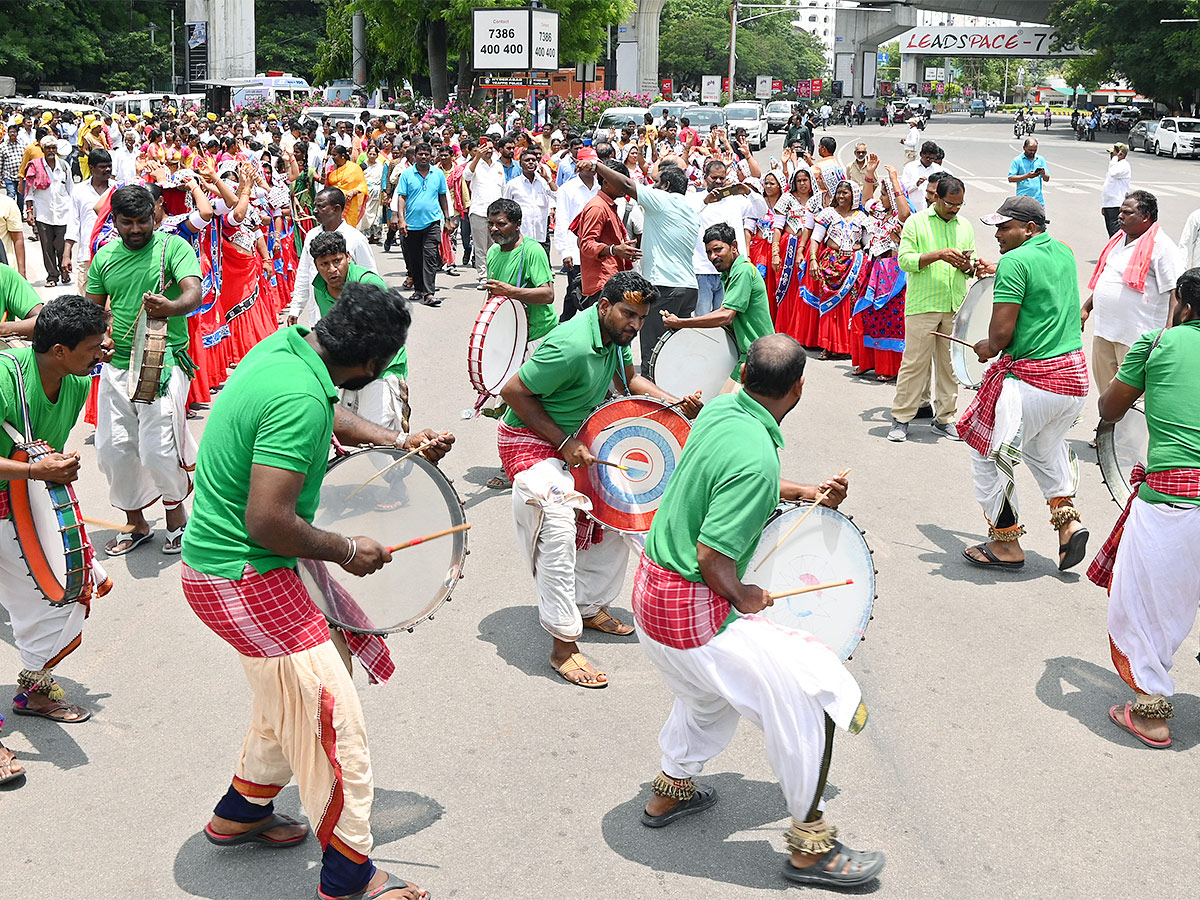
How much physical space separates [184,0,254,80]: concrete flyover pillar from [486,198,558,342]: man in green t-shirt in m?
Result: 71.2

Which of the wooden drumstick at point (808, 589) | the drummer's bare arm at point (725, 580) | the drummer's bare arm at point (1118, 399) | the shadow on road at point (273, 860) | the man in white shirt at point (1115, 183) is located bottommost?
the shadow on road at point (273, 860)

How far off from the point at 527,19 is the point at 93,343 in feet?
133

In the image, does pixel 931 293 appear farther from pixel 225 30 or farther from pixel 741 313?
pixel 225 30

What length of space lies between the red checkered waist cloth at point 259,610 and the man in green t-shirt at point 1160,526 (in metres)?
3.26

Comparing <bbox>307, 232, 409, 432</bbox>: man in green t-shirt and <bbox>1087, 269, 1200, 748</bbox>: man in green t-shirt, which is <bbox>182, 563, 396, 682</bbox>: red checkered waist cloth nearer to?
<bbox>1087, 269, 1200, 748</bbox>: man in green t-shirt

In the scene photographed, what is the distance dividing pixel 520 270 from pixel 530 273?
0.09 meters

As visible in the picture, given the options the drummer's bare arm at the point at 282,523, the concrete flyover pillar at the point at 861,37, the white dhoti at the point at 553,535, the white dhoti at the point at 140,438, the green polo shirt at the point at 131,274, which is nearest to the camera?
the drummer's bare arm at the point at 282,523

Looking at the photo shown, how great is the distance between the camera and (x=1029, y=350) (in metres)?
6.83

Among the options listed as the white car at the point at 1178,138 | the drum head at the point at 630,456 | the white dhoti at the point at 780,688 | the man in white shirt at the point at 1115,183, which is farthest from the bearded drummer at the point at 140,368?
the white car at the point at 1178,138

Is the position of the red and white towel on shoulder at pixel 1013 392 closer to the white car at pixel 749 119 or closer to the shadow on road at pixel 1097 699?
the shadow on road at pixel 1097 699

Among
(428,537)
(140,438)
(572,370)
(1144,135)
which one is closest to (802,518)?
(428,537)

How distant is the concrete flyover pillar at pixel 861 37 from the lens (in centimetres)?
9731

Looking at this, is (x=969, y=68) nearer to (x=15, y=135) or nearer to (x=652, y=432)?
(x=15, y=135)

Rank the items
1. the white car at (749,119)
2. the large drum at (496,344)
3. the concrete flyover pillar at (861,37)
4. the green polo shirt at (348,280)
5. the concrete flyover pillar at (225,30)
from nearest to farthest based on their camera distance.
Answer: the large drum at (496,344) < the green polo shirt at (348,280) < the white car at (749,119) < the concrete flyover pillar at (225,30) < the concrete flyover pillar at (861,37)
